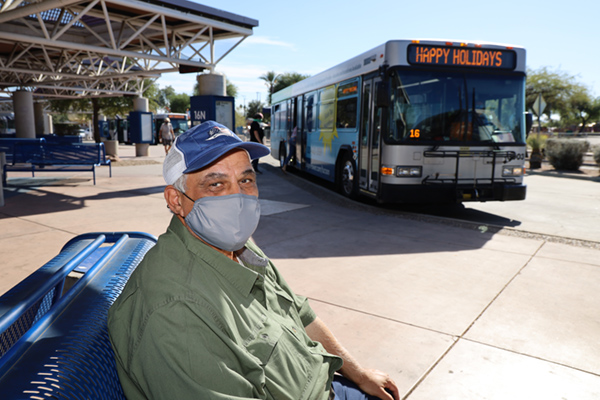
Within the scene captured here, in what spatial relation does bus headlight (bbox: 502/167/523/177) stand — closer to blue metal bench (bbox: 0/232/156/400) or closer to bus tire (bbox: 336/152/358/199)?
bus tire (bbox: 336/152/358/199)

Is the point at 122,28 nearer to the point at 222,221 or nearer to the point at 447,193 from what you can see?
the point at 447,193

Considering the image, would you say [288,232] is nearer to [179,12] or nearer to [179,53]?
[179,12]

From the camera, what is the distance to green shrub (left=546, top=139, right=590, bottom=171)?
18703 millimetres

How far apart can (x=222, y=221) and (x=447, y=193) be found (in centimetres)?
704

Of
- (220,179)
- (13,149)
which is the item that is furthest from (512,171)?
(13,149)

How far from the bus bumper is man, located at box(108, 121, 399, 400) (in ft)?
20.6

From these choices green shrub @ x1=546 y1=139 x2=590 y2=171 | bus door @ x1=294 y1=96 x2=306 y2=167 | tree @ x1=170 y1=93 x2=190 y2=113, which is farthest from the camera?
tree @ x1=170 y1=93 x2=190 y2=113

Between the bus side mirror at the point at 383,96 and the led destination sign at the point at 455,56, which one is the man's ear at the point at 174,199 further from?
the led destination sign at the point at 455,56

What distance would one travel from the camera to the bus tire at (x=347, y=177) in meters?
10.1

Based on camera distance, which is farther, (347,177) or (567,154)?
(567,154)

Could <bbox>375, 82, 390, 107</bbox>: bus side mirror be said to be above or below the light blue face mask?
above

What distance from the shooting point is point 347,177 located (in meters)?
10.7

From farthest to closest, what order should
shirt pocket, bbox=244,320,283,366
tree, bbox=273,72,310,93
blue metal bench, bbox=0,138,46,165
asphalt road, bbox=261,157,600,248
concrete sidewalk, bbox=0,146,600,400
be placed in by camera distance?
tree, bbox=273,72,310,93 < blue metal bench, bbox=0,138,46,165 < asphalt road, bbox=261,157,600,248 < concrete sidewalk, bbox=0,146,600,400 < shirt pocket, bbox=244,320,283,366

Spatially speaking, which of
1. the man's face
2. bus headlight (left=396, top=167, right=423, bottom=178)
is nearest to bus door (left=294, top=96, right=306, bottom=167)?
bus headlight (left=396, top=167, right=423, bottom=178)
